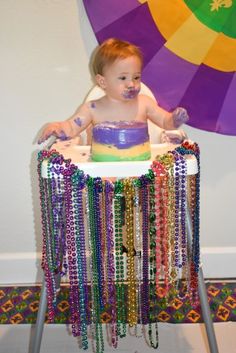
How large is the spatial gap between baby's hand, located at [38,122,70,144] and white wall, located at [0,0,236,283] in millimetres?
344

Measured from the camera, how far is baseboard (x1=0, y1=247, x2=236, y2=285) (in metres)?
1.41

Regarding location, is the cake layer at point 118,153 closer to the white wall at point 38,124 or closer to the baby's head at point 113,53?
the baby's head at point 113,53

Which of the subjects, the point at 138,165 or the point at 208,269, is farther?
the point at 208,269

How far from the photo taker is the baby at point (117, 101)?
0.88 metres

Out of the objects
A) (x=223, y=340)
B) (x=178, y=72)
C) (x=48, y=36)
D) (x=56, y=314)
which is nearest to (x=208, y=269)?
(x=223, y=340)

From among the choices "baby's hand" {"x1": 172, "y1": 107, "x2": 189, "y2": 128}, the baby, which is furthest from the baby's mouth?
"baby's hand" {"x1": 172, "y1": 107, "x2": 189, "y2": 128}

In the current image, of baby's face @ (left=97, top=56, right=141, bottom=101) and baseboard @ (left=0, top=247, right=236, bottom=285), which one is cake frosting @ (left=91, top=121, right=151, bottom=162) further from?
baseboard @ (left=0, top=247, right=236, bottom=285)

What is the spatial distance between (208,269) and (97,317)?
1.90 feet

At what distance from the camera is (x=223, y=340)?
43.4 inches

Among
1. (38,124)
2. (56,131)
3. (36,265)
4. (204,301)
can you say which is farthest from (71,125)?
(36,265)

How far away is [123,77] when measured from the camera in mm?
894

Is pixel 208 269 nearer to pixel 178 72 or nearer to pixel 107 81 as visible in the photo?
→ pixel 178 72

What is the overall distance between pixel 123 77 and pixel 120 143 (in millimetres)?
162

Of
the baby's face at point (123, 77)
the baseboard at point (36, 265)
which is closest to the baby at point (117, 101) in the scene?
the baby's face at point (123, 77)
